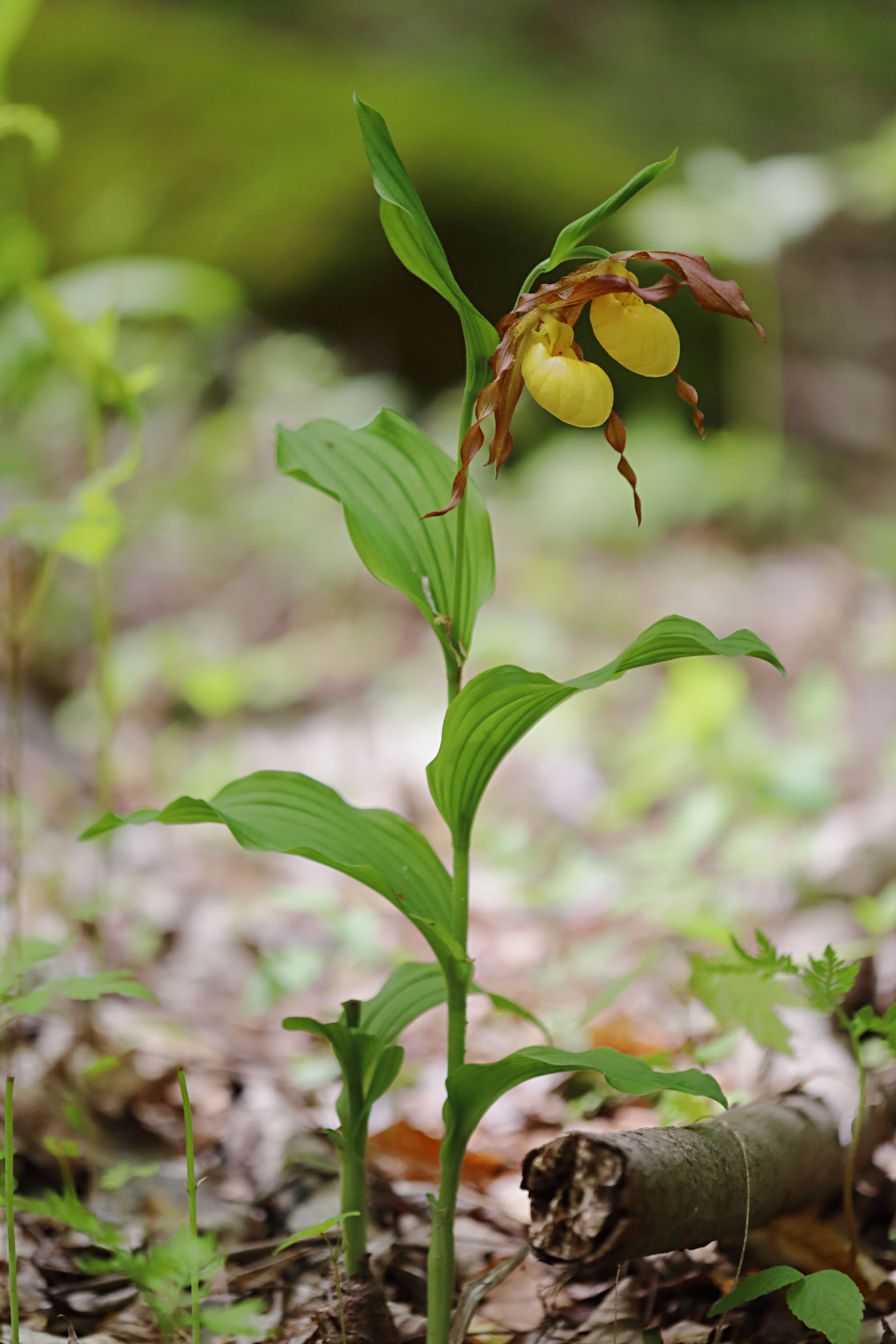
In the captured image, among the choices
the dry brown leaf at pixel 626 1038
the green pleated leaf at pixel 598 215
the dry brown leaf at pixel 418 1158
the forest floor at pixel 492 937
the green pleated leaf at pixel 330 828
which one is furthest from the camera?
the dry brown leaf at pixel 626 1038

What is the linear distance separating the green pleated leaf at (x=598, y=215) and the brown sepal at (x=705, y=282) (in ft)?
0.10

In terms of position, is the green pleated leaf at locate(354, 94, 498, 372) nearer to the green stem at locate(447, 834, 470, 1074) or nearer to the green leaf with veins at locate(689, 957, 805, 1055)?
the green stem at locate(447, 834, 470, 1074)

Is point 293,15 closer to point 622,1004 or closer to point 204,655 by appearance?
point 204,655

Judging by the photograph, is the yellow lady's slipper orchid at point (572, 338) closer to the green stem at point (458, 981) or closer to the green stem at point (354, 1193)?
the green stem at point (458, 981)

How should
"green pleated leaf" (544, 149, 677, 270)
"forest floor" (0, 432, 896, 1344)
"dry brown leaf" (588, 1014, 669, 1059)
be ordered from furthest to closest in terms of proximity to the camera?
1. "dry brown leaf" (588, 1014, 669, 1059)
2. "forest floor" (0, 432, 896, 1344)
3. "green pleated leaf" (544, 149, 677, 270)

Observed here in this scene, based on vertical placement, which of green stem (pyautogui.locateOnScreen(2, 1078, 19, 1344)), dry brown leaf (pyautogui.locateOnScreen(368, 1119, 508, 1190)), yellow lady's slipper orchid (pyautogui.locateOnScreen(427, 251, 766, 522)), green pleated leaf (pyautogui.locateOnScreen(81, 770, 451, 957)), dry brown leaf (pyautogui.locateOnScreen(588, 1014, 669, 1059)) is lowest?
dry brown leaf (pyautogui.locateOnScreen(368, 1119, 508, 1190))

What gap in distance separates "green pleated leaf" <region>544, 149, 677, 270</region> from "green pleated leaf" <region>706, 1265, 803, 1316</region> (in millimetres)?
792

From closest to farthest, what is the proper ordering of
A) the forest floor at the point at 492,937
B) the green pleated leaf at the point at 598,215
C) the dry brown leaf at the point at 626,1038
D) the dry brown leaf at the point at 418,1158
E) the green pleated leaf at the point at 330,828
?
1. the green pleated leaf at the point at 598,215
2. the green pleated leaf at the point at 330,828
3. the forest floor at the point at 492,937
4. the dry brown leaf at the point at 418,1158
5. the dry brown leaf at the point at 626,1038

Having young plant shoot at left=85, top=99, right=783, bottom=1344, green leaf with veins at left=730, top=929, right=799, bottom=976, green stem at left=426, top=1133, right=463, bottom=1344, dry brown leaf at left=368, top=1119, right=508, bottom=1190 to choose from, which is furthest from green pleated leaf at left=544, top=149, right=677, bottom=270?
dry brown leaf at left=368, top=1119, right=508, bottom=1190

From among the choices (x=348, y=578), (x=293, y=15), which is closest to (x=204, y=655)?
(x=348, y=578)

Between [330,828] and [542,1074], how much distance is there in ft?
0.87

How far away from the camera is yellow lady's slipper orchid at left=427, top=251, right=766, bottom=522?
2.38ft

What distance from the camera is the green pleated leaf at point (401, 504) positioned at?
0.85 m

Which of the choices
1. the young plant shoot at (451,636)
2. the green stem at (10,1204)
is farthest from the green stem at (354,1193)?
the green stem at (10,1204)
